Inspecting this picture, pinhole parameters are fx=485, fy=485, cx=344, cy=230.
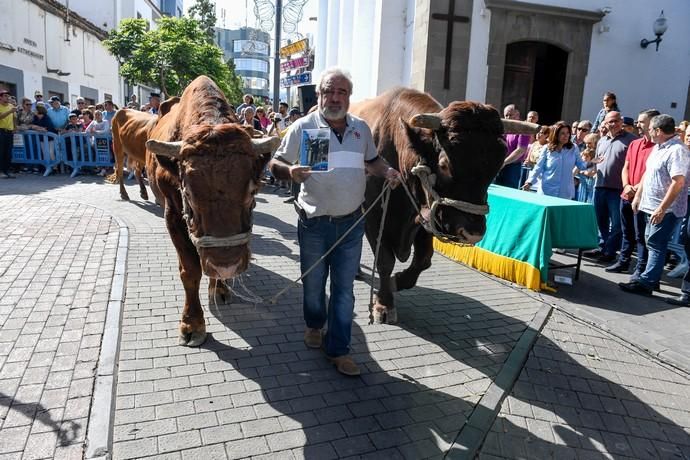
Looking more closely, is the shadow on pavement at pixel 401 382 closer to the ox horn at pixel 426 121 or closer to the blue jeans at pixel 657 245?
the ox horn at pixel 426 121

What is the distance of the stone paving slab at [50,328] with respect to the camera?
9.95ft

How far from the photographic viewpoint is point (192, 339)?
14.1ft

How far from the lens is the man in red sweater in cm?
664

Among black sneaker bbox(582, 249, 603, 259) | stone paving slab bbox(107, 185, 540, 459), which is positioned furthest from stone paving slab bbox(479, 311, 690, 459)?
black sneaker bbox(582, 249, 603, 259)

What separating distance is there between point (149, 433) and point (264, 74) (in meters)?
121

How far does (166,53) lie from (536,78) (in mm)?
17831

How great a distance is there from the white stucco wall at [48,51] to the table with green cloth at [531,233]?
21631 millimetres

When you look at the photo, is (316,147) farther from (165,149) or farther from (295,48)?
(295,48)

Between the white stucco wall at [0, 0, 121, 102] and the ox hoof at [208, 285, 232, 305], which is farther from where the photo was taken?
the white stucco wall at [0, 0, 121, 102]

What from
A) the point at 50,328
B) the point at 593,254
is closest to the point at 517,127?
the point at 50,328

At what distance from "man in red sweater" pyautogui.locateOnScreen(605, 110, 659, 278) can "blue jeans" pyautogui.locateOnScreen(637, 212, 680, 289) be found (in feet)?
0.74

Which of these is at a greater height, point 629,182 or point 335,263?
point 629,182

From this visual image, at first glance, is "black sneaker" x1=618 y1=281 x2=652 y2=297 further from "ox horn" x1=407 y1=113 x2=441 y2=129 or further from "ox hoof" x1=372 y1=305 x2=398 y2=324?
"ox horn" x1=407 y1=113 x2=441 y2=129

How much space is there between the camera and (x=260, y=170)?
335 centimetres
